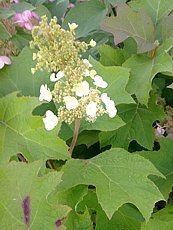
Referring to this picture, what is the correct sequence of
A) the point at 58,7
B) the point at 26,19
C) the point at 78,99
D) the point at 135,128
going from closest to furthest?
the point at 78,99 < the point at 135,128 < the point at 26,19 < the point at 58,7

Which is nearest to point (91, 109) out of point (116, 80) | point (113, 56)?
point (116, 80)

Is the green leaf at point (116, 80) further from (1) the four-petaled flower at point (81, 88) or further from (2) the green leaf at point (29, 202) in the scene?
(2) the green leaf at point (29, 202)

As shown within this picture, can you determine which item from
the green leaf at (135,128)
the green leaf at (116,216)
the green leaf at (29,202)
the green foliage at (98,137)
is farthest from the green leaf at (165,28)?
the green leaf at (29,202)

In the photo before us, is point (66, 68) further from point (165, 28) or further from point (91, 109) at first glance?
point (165, 28)

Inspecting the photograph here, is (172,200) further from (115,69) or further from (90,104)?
(90,104)

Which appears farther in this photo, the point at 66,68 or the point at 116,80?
the point at 116,80

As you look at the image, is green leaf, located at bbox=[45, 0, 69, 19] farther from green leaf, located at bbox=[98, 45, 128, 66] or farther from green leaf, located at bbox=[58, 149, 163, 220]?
green leaf, located at bbox=[58, 149, 163, 220]
